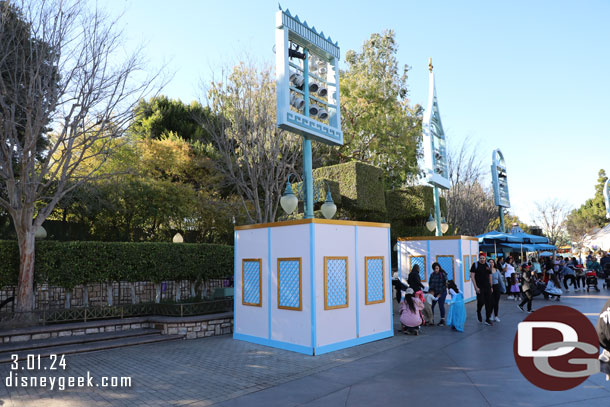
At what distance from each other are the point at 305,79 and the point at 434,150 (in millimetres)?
10155

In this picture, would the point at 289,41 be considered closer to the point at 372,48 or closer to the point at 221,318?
the point at 221,318

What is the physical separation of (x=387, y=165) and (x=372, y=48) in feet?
26.1

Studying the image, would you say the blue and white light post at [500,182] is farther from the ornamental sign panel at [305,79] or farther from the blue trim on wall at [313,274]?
the blue trim on wall at [313,274]

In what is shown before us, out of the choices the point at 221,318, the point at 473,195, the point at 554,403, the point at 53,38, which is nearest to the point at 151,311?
the point at 221,318

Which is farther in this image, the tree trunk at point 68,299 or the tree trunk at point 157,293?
the tree trunk at point 157,293

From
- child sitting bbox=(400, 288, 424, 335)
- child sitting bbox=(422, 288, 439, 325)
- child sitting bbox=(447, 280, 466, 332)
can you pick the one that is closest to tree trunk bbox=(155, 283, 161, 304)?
child sitting bbox=(400, 288, 424, 335)

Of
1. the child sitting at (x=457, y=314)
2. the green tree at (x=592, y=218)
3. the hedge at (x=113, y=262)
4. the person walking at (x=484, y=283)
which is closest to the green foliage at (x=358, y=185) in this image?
the hedge at (x=113, y=262)

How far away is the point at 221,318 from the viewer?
11.3 meters

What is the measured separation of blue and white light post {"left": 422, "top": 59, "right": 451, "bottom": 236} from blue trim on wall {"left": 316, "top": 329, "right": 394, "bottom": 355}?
8.92m

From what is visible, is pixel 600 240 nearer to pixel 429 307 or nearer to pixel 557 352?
pixel 429 307

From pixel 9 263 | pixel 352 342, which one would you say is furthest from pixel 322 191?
pixel 9 263

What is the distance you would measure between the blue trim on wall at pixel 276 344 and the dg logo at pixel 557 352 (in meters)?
3.85

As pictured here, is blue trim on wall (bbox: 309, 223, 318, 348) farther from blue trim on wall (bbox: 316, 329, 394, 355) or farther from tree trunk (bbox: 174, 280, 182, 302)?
tree trunk (bbox: 174, 280, 182, 302)

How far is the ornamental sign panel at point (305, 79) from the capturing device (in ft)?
32.4
